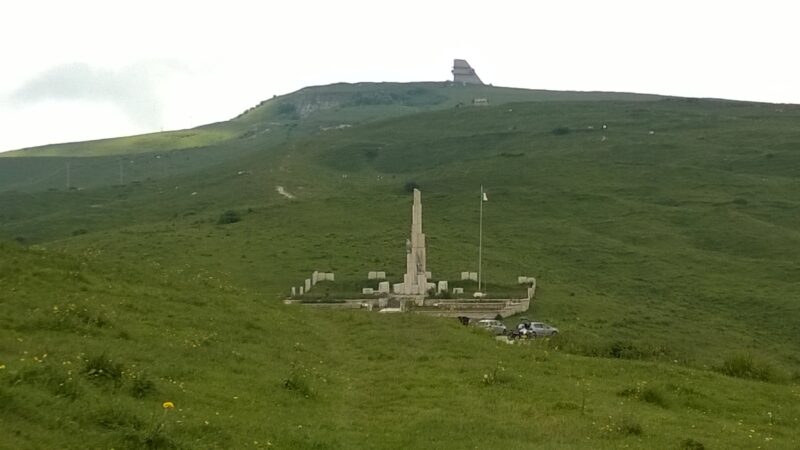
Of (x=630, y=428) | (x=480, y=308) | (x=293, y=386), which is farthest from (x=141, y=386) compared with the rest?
(x=480, y=308)

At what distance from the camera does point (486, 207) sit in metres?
99.2

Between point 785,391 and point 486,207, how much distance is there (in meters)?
78.2

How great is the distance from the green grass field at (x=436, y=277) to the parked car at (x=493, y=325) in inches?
134

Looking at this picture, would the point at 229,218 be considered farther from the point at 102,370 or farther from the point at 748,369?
the point at 102,370

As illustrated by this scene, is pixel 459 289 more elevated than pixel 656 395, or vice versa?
pixel 656 395

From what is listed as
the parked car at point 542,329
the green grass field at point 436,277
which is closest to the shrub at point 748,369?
the green grass field at point 436,277

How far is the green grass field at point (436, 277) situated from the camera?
14727mm

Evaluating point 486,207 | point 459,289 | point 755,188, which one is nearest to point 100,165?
point 486,207

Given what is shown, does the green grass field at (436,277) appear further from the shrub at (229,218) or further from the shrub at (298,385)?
the shrub at (229,218)

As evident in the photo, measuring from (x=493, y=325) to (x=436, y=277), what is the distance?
17772 millimetres

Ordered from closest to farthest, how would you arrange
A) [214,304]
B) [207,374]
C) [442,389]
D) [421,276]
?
[207,374] → [442,389] → [214,304] → [421,276]

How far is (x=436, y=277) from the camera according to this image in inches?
2415

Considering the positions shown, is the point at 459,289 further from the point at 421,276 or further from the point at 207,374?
the point at 207,374

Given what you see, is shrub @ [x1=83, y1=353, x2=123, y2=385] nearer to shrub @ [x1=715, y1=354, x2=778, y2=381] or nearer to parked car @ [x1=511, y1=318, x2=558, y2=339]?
shrub @ [x1=715, y1=354, x2=778, y2=381]
